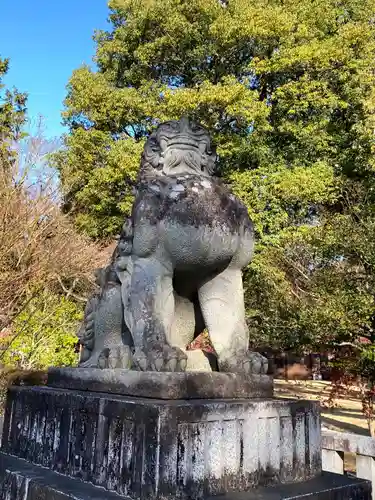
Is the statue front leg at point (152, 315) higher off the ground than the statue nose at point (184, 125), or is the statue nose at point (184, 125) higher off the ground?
the statue nose at point (184, 125)

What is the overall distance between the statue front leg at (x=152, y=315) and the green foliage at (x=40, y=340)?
858 cm

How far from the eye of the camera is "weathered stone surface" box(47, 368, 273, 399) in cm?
241

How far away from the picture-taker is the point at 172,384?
7.89 feet

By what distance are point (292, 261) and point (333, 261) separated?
4.59 feet

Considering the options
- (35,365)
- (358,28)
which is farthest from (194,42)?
(35,365)

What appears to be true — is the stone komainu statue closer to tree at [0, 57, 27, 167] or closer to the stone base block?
the stone base block

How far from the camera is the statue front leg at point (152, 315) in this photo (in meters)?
2.55

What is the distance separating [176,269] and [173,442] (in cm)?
106

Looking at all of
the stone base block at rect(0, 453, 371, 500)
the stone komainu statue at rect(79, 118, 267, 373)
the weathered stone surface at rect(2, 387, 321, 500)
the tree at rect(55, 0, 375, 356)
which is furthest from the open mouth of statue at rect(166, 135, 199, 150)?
the tree at rect(55, 0, 375, 356)

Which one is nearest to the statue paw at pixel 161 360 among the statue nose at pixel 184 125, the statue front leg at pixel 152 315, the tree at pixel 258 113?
the statue front leg at pixel 152 315

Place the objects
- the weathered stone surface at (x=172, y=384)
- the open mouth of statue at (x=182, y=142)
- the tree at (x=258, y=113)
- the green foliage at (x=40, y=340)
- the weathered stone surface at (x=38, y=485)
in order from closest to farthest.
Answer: the weathered stone surface at (x=38, y=485)
the weathered stone surface at (x=172, y=384)
the open mouth of statue at (x=182, y=142)
the green foliage at (x=40, y=340)
the tree at (x=258, y=113)

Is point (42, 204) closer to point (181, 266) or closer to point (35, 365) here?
point (35, 365)

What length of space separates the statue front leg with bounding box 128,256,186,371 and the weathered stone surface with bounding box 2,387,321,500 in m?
0.24

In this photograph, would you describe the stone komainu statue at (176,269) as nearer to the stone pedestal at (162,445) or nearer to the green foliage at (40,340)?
the stone pedestal at (162,445)
